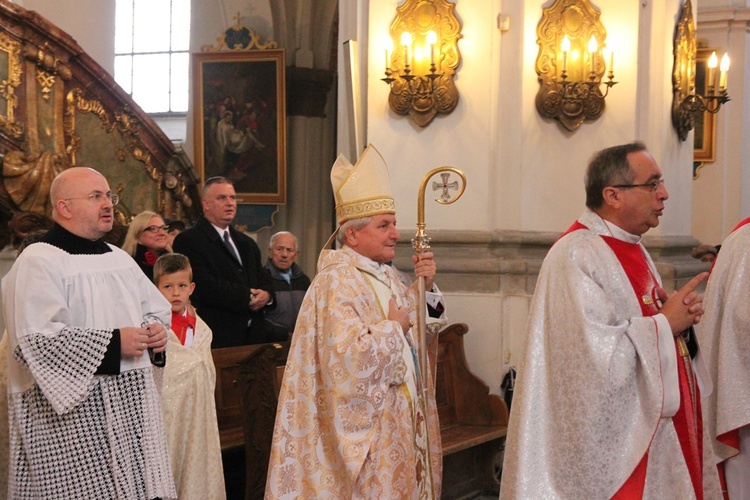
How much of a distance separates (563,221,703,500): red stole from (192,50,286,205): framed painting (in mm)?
9863

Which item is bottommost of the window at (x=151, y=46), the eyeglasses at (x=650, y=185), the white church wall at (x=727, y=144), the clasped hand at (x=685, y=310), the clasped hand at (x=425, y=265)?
the clasped hand at (x=685, y=310)

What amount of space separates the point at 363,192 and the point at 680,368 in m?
1.50

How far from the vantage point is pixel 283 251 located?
23.8 feet

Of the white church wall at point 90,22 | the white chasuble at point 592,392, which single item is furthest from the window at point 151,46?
the white chasuble at point 592,392

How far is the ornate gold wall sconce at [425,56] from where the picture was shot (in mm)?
6641

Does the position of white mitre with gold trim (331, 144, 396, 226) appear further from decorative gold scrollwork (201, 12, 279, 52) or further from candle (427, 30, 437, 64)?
decorative gold scrollwork (201, 12, 279, 52)

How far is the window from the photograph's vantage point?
1770 centimetres

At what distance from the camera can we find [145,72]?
58.5 feet

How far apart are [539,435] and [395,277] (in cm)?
121

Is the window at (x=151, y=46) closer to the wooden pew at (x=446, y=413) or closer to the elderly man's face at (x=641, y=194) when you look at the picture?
the wooden pew at (x=446, y=413)

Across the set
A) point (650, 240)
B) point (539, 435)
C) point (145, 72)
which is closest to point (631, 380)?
point (539, 435)

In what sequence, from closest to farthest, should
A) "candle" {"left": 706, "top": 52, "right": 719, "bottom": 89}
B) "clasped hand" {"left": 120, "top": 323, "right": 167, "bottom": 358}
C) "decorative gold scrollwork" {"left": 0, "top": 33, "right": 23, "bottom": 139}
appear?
"clasped hand" {"left": 120, "top": 323, "right": 167, "bottom": 358} < "candle" {"left": 706, "top": 52, "right": 719, "bottom": 89} < "decorative gold scrollwork" {"left": 0, "top": 33, "right": 23, "bottom": 139}

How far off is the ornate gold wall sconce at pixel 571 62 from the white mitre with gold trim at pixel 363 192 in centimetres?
240

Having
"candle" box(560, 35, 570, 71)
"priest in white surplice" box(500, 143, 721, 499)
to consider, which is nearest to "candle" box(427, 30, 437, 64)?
"candle" box(560, 35, 570, 71)
